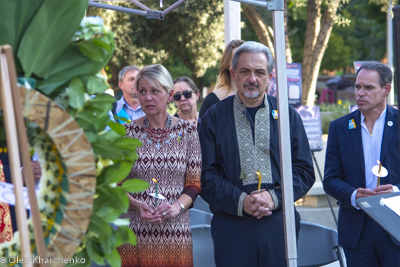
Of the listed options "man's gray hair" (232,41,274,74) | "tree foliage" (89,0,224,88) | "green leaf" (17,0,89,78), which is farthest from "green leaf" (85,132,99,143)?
"tree foliage" (89,0,224,88)

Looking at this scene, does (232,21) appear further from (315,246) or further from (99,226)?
(99,226)

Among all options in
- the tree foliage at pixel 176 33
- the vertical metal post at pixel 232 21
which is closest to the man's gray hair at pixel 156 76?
the vertical metal post at pixel 232 21

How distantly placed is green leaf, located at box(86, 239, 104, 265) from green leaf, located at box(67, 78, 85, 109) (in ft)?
1.55

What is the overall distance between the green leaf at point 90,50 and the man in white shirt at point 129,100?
364 centimetres

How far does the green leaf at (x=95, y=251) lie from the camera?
72.7 inches

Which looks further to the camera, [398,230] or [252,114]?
[252,114]

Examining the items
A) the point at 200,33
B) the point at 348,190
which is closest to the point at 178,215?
the point at 348,190

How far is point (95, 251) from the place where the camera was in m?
1.87

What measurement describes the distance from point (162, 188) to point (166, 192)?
35 mm

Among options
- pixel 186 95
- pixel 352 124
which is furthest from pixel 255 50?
pixel 186 95

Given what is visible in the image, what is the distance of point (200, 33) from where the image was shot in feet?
55.1

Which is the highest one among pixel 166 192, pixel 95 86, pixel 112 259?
pixel 95 86

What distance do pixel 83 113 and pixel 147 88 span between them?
1596 millimetres

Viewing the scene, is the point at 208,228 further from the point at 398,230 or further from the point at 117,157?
the point at 117,157
